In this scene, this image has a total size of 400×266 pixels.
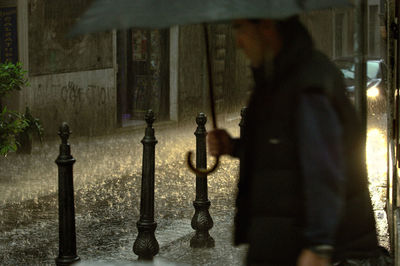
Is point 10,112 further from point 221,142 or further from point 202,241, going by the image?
point 221,142

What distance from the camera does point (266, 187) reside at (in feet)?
9.04

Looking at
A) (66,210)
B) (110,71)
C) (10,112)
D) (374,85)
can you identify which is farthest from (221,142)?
(374,85)

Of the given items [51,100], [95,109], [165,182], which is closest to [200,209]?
[165,182]

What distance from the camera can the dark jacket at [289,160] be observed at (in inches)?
105

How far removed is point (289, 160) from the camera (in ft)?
8.86

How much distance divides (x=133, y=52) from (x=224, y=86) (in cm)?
419

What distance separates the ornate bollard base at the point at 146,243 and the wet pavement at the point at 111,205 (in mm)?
93

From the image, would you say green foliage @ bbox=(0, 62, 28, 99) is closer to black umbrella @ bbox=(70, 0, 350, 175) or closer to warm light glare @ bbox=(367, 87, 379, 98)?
black umbrella @ bbox=(70, 0, 350, 175)

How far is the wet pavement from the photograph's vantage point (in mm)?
6668

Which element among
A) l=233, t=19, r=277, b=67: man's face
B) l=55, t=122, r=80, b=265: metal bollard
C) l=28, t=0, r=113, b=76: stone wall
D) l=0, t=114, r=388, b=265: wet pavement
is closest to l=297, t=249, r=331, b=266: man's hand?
l=233, t=19, r=277, b=67: man's face

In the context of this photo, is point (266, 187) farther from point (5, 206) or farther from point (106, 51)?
point (106, 51)

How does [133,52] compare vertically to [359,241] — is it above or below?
above

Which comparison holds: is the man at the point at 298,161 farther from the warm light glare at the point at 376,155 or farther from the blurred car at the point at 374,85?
the blurred car at the point at 374,85

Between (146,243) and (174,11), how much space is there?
362 cm
